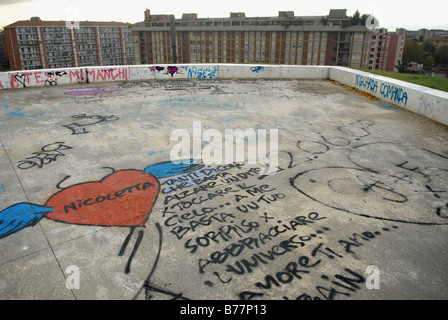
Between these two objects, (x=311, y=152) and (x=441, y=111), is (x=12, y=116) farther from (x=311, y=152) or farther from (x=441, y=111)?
(x=441, y=111)

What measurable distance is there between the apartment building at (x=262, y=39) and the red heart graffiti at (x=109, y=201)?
83.7 metres

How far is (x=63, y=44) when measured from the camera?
5320 inches

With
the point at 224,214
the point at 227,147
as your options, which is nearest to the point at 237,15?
the point at 227,147

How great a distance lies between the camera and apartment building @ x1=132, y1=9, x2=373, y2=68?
88.1 m

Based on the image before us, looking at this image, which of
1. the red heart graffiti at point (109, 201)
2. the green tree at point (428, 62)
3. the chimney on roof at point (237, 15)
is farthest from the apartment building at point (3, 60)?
the green tree at point (428, 62)

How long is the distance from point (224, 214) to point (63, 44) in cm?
15658

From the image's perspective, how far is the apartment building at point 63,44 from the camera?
120312 millimetres

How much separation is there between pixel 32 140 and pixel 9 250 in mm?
A: 5495

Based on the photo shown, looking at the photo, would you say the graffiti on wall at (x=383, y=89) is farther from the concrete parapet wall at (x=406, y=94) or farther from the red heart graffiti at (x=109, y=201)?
the red heart graffiti at (x=109, y=201)

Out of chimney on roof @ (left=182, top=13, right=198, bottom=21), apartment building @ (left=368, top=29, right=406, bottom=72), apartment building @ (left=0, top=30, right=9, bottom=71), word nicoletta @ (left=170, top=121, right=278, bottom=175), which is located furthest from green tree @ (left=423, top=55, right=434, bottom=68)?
apartment building @ (left=0, top=30, right=9, bottom=71)

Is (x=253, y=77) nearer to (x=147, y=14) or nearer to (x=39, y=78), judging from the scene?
(x=39, y=78)

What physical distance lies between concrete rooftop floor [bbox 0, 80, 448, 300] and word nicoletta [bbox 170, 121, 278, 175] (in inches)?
12.6

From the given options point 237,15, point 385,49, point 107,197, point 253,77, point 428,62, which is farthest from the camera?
point 385,49

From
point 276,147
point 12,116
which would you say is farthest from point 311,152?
point 12,116
